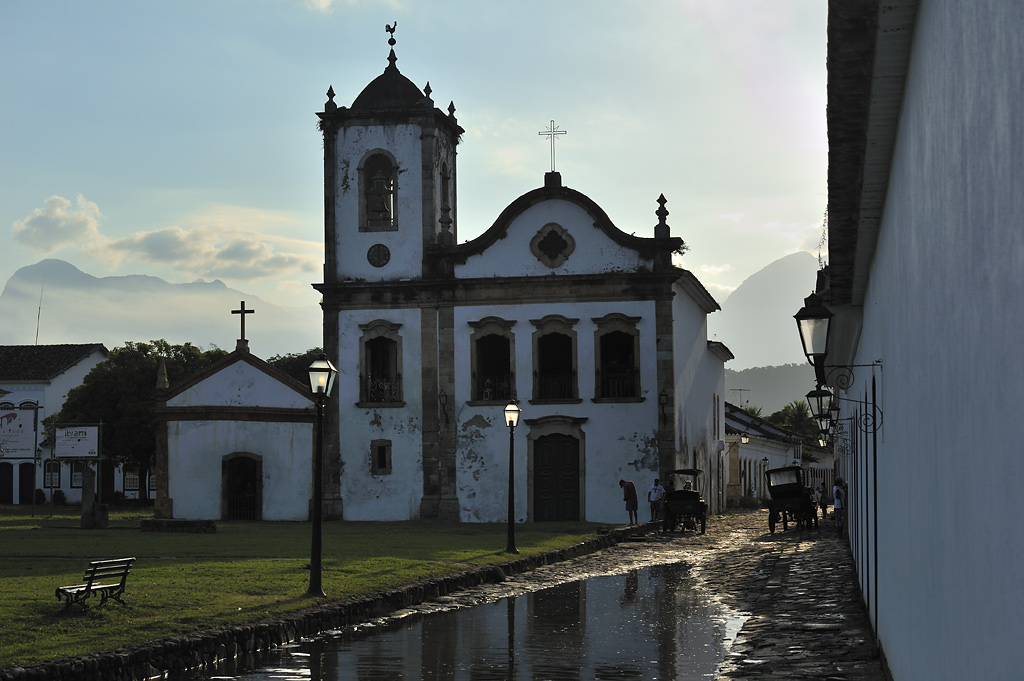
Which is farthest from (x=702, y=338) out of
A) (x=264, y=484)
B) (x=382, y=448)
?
(x=264, y=484)

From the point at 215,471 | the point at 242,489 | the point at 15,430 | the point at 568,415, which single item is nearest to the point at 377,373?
the point at 242,489

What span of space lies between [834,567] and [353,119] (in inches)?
818

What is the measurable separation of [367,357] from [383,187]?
477 centimetres

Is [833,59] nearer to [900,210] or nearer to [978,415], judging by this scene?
[900,210]

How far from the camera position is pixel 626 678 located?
944 centimetres

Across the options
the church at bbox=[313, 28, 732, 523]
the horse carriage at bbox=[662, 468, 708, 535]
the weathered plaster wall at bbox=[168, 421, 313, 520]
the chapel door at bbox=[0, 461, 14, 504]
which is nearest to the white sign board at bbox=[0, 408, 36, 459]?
the weathered plaster wall at bbox=[168, 421, 313, 520]

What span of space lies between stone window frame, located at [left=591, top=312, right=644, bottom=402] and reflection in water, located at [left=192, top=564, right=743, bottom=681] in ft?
55.0

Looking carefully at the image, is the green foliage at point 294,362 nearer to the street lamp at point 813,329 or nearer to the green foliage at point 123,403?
the green foliage at point 123,403

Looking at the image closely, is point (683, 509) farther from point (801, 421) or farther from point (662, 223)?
point (801, 421)

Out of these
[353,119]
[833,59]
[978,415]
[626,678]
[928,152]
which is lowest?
[626,678]

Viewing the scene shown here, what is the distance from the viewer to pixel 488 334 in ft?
109

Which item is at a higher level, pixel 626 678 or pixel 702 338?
pixel 702 338

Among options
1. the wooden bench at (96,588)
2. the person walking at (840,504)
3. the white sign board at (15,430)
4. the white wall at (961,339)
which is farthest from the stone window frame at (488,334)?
the white wall at (961,339)

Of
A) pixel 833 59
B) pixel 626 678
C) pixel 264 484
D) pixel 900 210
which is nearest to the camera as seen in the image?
pixel 833 59
